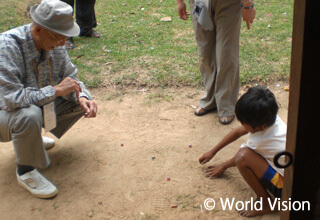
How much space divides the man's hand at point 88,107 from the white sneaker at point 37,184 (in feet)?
2.00

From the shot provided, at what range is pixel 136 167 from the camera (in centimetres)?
312

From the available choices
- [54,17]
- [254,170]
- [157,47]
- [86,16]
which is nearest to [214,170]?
[254,170]

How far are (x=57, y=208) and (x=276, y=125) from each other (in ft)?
5.61

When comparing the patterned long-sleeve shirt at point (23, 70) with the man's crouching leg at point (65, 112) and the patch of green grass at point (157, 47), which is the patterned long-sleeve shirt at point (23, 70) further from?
the patch of green grass at point (157, 47)

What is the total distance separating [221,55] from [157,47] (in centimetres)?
212

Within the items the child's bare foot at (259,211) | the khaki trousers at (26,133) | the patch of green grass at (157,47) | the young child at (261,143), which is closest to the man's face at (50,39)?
the khaki trousers at (26,133)

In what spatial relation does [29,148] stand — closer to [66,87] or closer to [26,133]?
[26,133]

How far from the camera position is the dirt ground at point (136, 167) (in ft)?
8.84

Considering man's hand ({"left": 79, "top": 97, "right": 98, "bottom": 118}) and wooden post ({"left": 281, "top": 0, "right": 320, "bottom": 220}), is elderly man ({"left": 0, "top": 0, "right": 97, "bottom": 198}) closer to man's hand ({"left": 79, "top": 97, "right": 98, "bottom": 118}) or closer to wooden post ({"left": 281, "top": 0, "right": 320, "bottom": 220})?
man's hand ({"left": 79, "top": 97, "right": 98, "bottom": 118})

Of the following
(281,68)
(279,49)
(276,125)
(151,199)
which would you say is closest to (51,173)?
(151,199)

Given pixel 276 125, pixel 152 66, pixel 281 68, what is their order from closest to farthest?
pixel 276 125
pixel 281 68
pixel 152 66

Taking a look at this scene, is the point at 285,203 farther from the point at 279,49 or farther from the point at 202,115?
the point at 279,49

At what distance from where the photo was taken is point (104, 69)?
485cm

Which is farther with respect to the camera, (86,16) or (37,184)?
(86,16)
